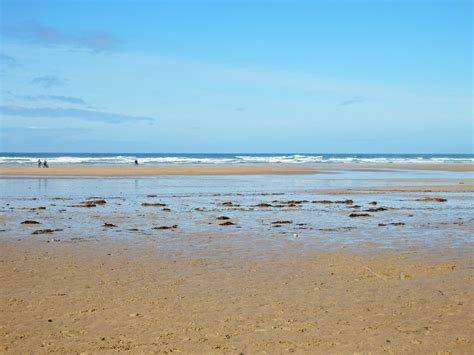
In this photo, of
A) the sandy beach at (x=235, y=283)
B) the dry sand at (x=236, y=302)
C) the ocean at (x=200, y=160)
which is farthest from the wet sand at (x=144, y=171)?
the dry sand at (x=236, y=302)

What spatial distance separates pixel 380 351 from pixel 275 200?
18.3 metres

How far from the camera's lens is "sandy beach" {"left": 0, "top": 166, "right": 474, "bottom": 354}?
6.52 m

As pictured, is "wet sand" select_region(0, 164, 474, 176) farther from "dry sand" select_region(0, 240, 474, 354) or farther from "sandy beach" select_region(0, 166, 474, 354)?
"dry sand" select_region(0, 240, 474, 354)

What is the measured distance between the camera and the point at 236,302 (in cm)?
796

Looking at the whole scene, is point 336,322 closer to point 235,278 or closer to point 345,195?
point 235,278

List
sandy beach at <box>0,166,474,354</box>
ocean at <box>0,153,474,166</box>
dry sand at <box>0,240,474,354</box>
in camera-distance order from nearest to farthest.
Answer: dry sand at <box>0,240,474,354</box>, sandy beach at <box>0,166,474,354</box>, ocean at <box>0,153,474,166</box>

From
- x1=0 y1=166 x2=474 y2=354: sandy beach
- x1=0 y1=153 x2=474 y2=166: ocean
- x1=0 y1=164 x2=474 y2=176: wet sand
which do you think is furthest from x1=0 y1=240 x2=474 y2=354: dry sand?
x1=0 y1=153 x2=474 y2=166: ocean

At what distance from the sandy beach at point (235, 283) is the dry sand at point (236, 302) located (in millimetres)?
24

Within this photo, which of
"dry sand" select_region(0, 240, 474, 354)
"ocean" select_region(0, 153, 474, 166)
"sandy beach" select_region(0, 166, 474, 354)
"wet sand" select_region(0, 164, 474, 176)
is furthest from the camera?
"ocean" select_region(0, 153, 474, 166)

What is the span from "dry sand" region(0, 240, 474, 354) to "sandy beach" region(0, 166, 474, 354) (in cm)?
2

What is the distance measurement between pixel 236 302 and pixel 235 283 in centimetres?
114

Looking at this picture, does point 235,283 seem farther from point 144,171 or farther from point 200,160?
point 200,160

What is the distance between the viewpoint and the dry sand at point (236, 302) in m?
6.39

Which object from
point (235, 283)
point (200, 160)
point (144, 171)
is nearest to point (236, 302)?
point (235, 283)
